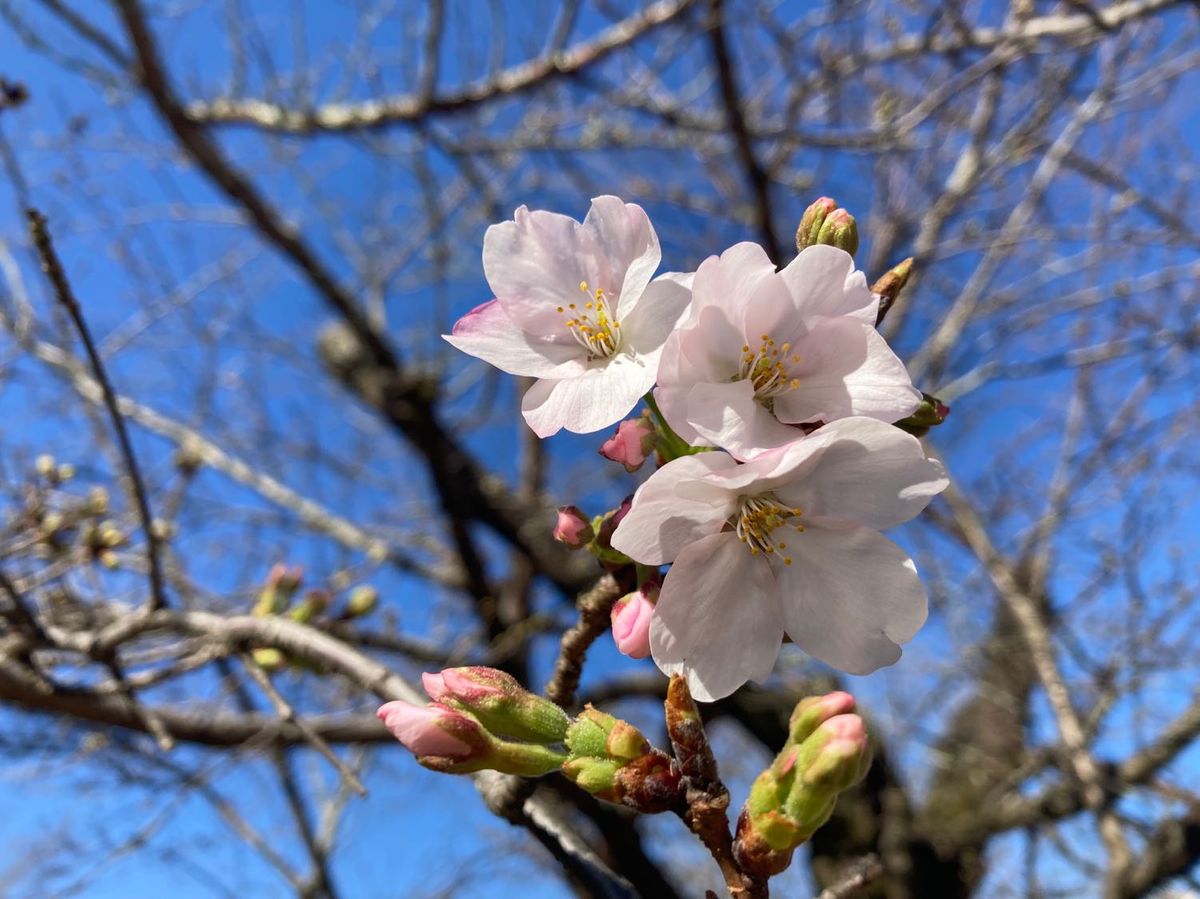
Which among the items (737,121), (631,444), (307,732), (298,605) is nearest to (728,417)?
(631,444)

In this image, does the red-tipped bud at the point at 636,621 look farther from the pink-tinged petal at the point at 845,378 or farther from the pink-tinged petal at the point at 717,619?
the pink-tinged petal at the point at 845,378

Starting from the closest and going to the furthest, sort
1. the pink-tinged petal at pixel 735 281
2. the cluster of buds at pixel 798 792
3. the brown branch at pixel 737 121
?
the cluster of buds at pixel 798 792 < the pink-tinged petal at pixel 735 281 < the brown branch at pixel 737 121

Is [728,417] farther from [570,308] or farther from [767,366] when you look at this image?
[570,308]

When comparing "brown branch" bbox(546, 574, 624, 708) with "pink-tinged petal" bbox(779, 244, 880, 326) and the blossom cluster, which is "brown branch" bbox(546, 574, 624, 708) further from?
"pink-tinged petal" bbox(779, 244, 880, 326)

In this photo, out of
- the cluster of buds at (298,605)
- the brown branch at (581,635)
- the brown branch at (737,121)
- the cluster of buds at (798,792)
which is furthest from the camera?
the brown branch at (737,121)

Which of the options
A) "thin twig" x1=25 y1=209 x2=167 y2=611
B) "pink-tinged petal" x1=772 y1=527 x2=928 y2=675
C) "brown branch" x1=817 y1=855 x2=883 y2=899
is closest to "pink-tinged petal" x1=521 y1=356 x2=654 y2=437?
"pink-tinged petal" x1=772 y1=527 x2=928 y2=675

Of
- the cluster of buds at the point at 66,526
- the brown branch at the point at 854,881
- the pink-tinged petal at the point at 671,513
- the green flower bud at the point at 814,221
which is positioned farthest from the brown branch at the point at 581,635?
the cluster of buds at the point at 66,526
